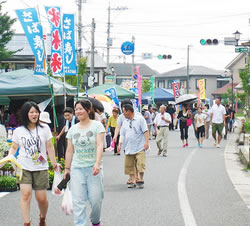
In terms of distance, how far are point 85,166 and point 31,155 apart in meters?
0.74

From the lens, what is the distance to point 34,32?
12.0 meters

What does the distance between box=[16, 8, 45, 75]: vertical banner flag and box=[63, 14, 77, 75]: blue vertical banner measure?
1046 millimetres

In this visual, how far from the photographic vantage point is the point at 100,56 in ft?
221

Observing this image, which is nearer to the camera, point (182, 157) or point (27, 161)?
point (27, 161)

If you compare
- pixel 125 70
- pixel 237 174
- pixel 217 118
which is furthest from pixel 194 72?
pixel 237 174

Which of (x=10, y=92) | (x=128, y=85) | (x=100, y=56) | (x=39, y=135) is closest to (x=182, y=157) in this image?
(x=10, y=92)

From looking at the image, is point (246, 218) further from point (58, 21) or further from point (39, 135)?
point (58, 21)

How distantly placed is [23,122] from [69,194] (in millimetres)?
1026

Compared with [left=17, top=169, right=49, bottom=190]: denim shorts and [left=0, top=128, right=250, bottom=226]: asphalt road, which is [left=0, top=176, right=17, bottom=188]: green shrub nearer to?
[left=0, top=128, right=250, bottom=226]: asphalt road

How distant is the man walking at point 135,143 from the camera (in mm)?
9391

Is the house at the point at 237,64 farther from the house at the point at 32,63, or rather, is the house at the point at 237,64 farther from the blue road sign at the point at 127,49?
the blue road sign at the point at 127,49

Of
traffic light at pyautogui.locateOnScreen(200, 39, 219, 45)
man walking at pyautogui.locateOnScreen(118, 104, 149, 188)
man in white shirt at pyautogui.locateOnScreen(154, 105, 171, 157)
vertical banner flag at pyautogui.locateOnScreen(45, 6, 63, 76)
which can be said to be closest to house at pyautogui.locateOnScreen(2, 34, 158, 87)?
vertical banner flag at pyautogui.locateOnScreen(45, 6, 63, 76)

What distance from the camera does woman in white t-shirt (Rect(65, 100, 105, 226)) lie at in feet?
17.8

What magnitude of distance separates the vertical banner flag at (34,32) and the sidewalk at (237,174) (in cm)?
538
